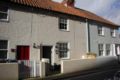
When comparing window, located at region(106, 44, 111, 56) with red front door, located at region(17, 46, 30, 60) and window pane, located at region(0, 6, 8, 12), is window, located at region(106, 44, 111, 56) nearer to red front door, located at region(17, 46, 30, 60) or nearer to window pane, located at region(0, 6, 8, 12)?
red front door, located at region(17, 46, 30, 60)

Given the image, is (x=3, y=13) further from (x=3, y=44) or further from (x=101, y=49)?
(x=101, y=49)

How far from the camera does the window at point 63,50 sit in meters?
20.4

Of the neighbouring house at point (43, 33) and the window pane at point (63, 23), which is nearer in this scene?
the neighbouring house at point (43, 33)

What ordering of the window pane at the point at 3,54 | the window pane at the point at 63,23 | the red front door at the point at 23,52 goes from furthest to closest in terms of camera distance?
1. the window pane at the point at 63,23
2. the red front door at the point at 23,52
3. the window pane at the point at 3,54

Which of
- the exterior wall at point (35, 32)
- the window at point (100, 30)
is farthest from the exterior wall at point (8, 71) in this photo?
the window at point (100, 30)

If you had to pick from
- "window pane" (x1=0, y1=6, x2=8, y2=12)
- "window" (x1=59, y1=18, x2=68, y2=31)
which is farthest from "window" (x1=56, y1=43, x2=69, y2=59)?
"window pane" (x1=0, y1=6, x2=8, y2=12)

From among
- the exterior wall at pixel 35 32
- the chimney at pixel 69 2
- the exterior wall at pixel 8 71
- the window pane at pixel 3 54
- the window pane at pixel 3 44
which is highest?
the chimney at pixel 69 2

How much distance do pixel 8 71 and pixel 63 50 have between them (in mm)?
8400

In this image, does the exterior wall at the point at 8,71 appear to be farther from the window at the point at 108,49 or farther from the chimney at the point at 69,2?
the window at the point at 108,49

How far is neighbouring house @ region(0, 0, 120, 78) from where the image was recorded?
1641 cm

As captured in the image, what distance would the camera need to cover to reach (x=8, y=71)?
13.5 metres

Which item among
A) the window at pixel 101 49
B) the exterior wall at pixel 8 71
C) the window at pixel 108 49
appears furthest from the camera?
the window at pixel 108 49

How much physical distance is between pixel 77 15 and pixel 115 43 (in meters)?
11.5

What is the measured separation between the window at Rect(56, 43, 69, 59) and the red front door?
11.7ft
